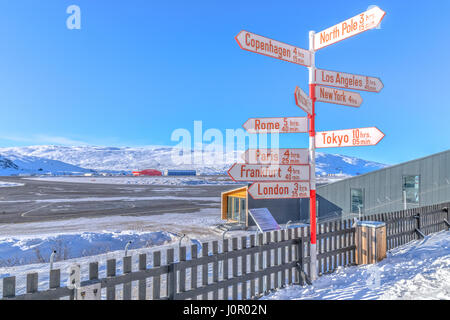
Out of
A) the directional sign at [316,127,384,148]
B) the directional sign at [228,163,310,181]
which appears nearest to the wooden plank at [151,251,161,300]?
the directional sign at [228,163,310,181]

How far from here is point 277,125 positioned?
5.50 meters

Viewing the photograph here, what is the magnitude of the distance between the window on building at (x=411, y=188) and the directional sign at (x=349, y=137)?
42.8 ft

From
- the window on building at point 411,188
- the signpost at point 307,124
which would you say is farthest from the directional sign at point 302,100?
the window on building at point 411,188

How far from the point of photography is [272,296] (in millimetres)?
5160

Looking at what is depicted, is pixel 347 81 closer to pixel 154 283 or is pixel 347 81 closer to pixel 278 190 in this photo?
pixel 278 190

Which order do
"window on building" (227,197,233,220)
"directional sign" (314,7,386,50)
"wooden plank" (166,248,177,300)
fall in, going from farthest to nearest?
"window on building" (227,197,233,220), "directional sign" (314,7,386,50), "wooden plank" (166,248,177,300)

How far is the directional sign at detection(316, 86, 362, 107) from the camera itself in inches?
222

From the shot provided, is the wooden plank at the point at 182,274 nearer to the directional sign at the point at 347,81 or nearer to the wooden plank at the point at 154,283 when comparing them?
the wooden plank at the point at 154,283

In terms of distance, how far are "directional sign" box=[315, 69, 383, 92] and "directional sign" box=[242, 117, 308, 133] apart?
0.91 m

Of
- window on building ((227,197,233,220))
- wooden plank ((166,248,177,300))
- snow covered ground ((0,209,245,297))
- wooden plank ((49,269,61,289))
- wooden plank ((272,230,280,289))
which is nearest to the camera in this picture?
wooden plank ((49,269,61,289))

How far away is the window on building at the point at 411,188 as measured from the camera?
51.1 feet

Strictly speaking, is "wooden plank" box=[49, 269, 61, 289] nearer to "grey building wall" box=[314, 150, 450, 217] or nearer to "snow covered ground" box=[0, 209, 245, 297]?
"snow covered ground" box=[0, 209, 245, 297]
